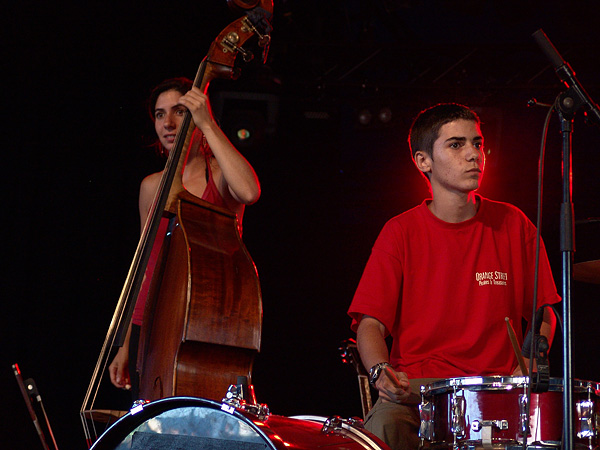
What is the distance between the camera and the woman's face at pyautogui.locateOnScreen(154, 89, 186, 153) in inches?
125

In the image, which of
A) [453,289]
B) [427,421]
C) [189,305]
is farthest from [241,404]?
[453,289]

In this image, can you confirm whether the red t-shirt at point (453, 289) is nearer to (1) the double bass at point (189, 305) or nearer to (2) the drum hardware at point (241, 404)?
(1) the double bass at point (189, 305)

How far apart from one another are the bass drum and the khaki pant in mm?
610

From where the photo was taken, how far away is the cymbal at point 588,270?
2.75 m

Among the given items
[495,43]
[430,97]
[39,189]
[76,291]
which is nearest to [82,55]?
[39,189]

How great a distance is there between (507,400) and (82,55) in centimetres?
429

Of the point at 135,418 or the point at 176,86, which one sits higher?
the point at 176,86

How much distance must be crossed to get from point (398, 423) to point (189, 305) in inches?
34.2

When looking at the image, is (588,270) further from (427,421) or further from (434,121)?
(427,421)

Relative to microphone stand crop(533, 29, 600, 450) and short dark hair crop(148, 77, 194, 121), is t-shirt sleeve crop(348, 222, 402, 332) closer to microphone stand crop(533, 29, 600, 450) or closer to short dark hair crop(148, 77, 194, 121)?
microphone stand crop(533, 29, 600, 450)

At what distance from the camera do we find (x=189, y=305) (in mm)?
2346

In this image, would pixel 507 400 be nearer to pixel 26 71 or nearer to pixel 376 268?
pixel 376 268

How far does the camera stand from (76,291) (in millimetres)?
5258

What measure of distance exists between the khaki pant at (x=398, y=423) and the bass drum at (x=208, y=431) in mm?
610
